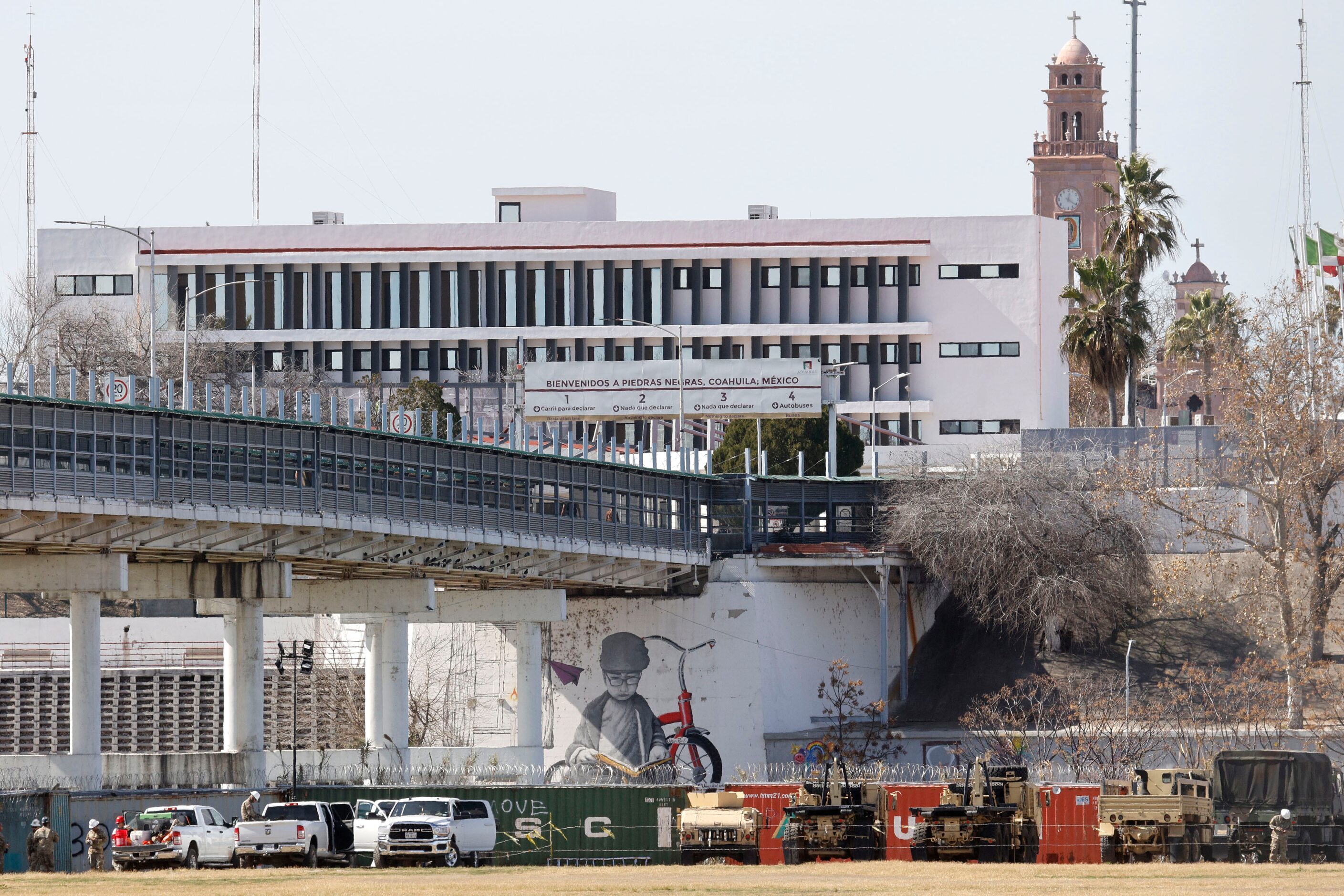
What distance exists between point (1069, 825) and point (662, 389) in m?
40.1

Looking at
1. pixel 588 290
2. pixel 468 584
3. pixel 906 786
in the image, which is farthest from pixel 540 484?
pixel 588 290

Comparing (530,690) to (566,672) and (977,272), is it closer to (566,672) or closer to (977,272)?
(566,672)

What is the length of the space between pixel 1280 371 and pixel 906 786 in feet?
104

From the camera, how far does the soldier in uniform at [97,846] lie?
5006 centimetres

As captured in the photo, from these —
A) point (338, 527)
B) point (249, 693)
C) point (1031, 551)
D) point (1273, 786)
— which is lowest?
point (1273, 786)

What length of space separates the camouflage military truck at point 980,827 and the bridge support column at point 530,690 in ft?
94.0

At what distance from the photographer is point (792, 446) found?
99.4m

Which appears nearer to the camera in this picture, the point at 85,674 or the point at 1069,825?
the point at 1069,825

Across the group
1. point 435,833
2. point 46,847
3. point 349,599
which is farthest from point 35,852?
point 349,599

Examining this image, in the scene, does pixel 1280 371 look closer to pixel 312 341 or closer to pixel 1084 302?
pixel 1084 302

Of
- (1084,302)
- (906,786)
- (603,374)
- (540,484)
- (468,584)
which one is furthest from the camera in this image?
(1084,302)

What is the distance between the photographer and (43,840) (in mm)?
50875

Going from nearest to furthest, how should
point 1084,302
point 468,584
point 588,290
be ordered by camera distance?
point 468,584 → point 1084,302 → point 588,290

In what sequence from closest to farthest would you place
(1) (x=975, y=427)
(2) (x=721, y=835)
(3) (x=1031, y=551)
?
1. (2) (x=721, y=835)
2. (3) (x=1031, y=551)
3. (1) (x=975, y=427)
